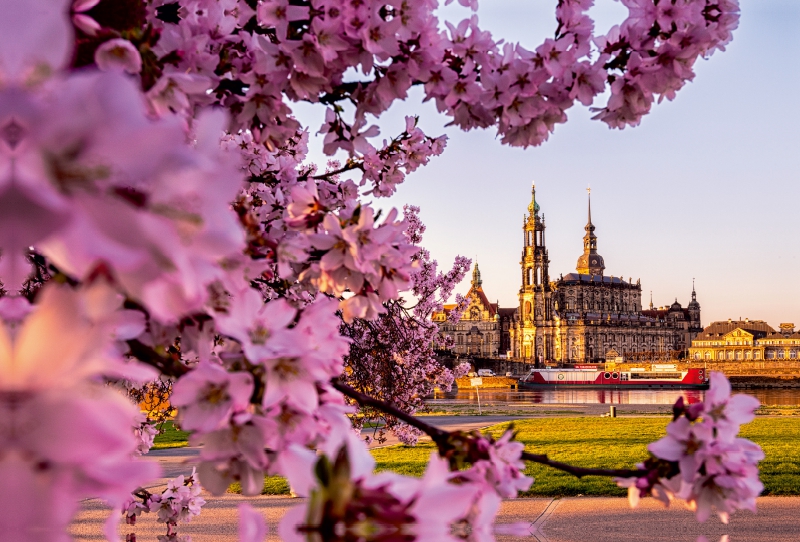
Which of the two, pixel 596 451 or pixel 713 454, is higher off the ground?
pixel 713 454

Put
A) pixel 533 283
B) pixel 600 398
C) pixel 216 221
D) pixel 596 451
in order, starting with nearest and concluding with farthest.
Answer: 1. pixel 216 221
2. pixel 596 451
3. pixel 600 398
4. pixel 533 283

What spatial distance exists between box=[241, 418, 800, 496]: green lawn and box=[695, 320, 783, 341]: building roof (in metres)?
89.2

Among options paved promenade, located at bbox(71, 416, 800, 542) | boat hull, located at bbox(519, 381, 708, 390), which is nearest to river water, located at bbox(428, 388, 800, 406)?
boat hull, located at bbox(519, 381, 708, 390)

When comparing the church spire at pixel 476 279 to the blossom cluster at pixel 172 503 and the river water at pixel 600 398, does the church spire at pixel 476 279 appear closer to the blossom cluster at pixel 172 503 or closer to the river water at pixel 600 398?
the river water at pixel 600 398

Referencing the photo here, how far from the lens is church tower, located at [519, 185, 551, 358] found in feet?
379

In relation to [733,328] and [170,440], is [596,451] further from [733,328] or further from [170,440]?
[733,328]

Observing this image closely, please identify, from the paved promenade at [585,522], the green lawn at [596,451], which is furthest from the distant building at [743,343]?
the paved promenade at [585,522]

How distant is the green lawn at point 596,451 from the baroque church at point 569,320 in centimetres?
8837

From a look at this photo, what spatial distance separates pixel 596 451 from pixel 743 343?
99.8 m

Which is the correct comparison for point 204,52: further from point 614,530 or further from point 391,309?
point 614,530

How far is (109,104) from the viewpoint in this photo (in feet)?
1.79

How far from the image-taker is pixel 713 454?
1.59 m

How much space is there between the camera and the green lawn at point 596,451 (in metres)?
11.4

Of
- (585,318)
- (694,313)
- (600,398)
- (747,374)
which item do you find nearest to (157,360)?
(600,398)
